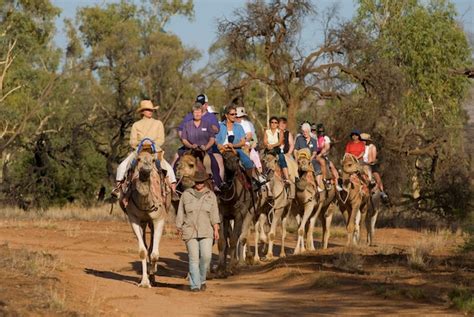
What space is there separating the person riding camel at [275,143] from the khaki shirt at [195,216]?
6377 mm

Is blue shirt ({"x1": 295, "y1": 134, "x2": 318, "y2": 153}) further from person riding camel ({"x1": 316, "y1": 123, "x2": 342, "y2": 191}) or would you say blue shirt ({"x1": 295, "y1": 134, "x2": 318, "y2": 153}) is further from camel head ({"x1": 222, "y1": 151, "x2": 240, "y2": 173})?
camel head ({"x1": 222, "y1": 151, "x2": 240, "y2": 173})

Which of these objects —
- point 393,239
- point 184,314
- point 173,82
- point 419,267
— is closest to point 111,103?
point 173,82

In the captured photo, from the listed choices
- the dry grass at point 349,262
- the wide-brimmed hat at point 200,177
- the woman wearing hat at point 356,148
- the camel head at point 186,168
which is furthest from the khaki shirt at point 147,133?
the woman wearing hat at point 356,148

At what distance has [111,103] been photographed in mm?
55281

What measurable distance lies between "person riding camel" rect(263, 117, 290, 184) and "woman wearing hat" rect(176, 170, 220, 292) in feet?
20.7

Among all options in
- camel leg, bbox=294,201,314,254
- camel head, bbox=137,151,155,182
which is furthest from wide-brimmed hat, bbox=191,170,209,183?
camel leg, bbox=294,201,314,254

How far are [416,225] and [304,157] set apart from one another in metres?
15.7

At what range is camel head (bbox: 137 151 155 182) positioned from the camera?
16.2 metres

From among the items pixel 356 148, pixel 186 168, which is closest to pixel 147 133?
pixel 186 168

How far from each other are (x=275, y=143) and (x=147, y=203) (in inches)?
272

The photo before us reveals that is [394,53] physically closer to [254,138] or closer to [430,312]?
[254,138]

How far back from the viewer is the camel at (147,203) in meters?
16.5

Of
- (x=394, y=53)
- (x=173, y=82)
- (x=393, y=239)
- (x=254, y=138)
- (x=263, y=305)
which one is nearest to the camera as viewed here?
(x=263, y=305)

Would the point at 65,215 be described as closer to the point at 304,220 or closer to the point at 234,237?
the point at 304,220
